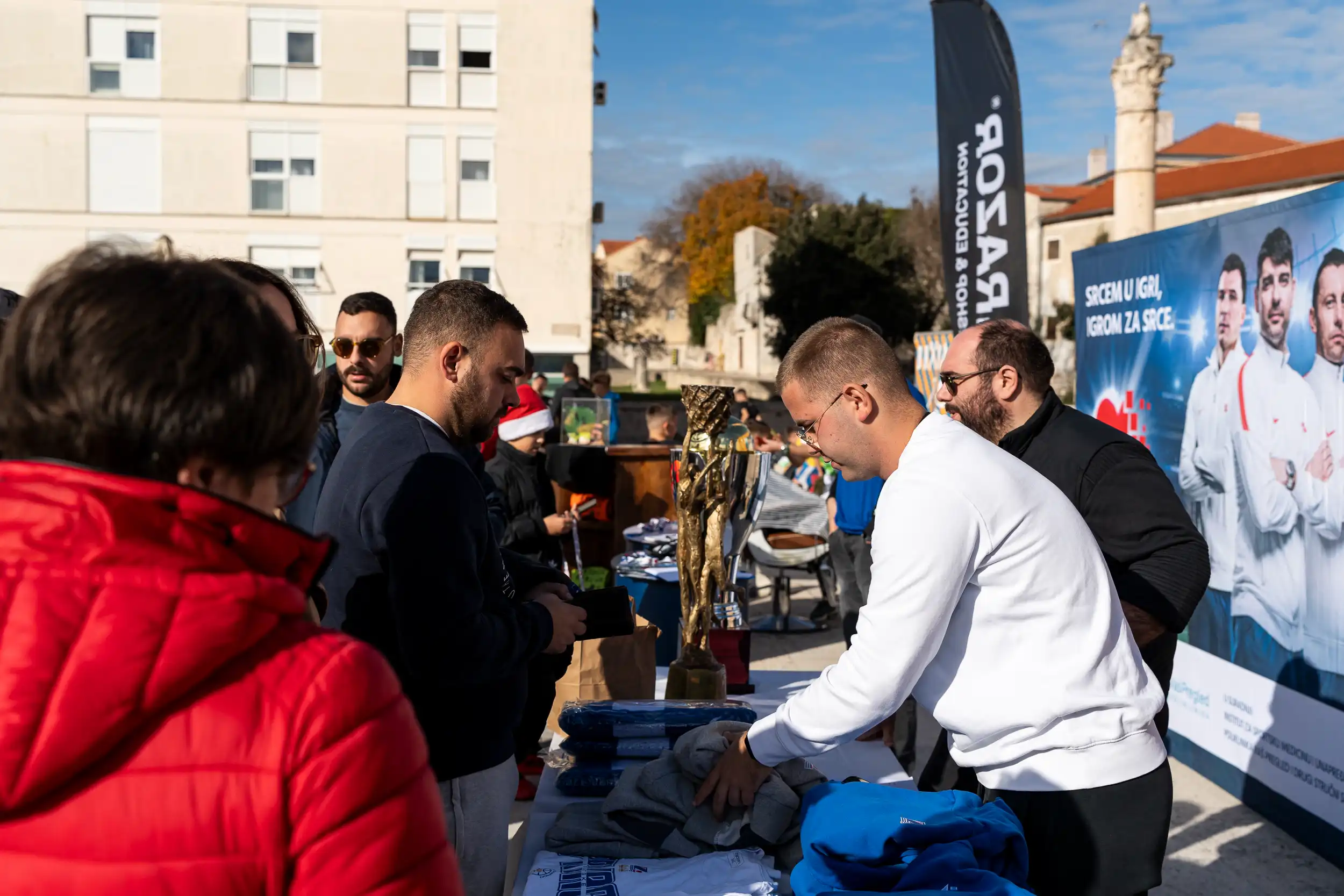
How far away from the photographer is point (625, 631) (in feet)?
8.58

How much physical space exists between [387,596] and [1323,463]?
13.2ft

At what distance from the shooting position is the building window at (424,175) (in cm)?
2656

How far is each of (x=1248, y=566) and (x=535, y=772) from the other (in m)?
3.55

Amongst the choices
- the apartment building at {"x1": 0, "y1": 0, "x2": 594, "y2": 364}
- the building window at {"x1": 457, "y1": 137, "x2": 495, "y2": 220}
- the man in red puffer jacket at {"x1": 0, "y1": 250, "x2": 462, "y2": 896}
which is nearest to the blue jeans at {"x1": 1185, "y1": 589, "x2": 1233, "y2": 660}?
the man in red puffer jacket at {"x1": 0, "y1": 250, "x2": 462, "y2": 896}

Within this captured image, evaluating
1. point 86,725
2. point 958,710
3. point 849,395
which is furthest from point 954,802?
point 86,725

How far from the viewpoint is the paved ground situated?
4305 mm

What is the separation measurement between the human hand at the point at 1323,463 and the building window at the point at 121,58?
2734 centimetres

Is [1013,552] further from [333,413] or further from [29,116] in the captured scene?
[29,116]

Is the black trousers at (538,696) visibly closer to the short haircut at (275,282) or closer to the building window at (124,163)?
the short haircut at (275,282)

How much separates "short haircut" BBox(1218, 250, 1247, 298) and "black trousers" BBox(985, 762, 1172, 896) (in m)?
3.55

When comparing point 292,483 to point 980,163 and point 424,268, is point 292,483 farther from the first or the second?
point 424,268

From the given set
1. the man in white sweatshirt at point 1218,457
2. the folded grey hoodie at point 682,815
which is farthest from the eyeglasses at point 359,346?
the man in white sweatshirt at point 1218,457

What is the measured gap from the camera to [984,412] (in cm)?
358

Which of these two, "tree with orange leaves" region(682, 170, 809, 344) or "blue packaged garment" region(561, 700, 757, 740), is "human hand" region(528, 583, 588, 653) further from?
"tree with orange leaves" region(682, 170, 809, 344)
